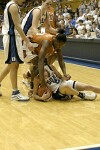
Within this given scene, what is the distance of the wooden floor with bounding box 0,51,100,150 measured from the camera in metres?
3.39

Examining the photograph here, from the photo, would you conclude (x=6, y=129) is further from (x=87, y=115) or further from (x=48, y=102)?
(x=48, y=102)

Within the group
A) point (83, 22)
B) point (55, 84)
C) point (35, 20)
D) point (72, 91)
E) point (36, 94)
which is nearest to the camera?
point (72, 91)

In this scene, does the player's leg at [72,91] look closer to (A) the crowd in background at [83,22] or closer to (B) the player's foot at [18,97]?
(B) the player's foot at [18,97]

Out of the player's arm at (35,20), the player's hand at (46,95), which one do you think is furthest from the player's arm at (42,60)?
the player's arm at (35,20)

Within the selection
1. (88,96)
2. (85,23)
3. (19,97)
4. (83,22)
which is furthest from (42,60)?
(83,22)

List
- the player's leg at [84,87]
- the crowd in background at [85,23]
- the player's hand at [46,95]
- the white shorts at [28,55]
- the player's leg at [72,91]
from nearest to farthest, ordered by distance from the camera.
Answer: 1. the player's leg at [72,91]
2. the player's hand at [46,95]
3. the player's leg at [84,87]
4. the white shorts at [28,55]
5. the crowd in background at [85,23]

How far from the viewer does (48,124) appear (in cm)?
406

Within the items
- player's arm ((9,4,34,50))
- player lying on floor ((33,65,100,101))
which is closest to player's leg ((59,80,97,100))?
player lying on floor ((33,65,100,101))

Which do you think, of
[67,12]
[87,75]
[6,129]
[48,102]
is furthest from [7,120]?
[67,12]

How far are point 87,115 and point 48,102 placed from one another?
3.05 feet

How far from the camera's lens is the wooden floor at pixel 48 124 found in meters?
3.39

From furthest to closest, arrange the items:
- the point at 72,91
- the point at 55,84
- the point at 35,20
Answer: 1. the point at 35,20
2. the point at 55,84
3. the point at 72,91

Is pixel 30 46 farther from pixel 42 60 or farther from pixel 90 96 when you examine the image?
pixel 90 96

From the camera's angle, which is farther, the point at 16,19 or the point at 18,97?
the point at 18,97
